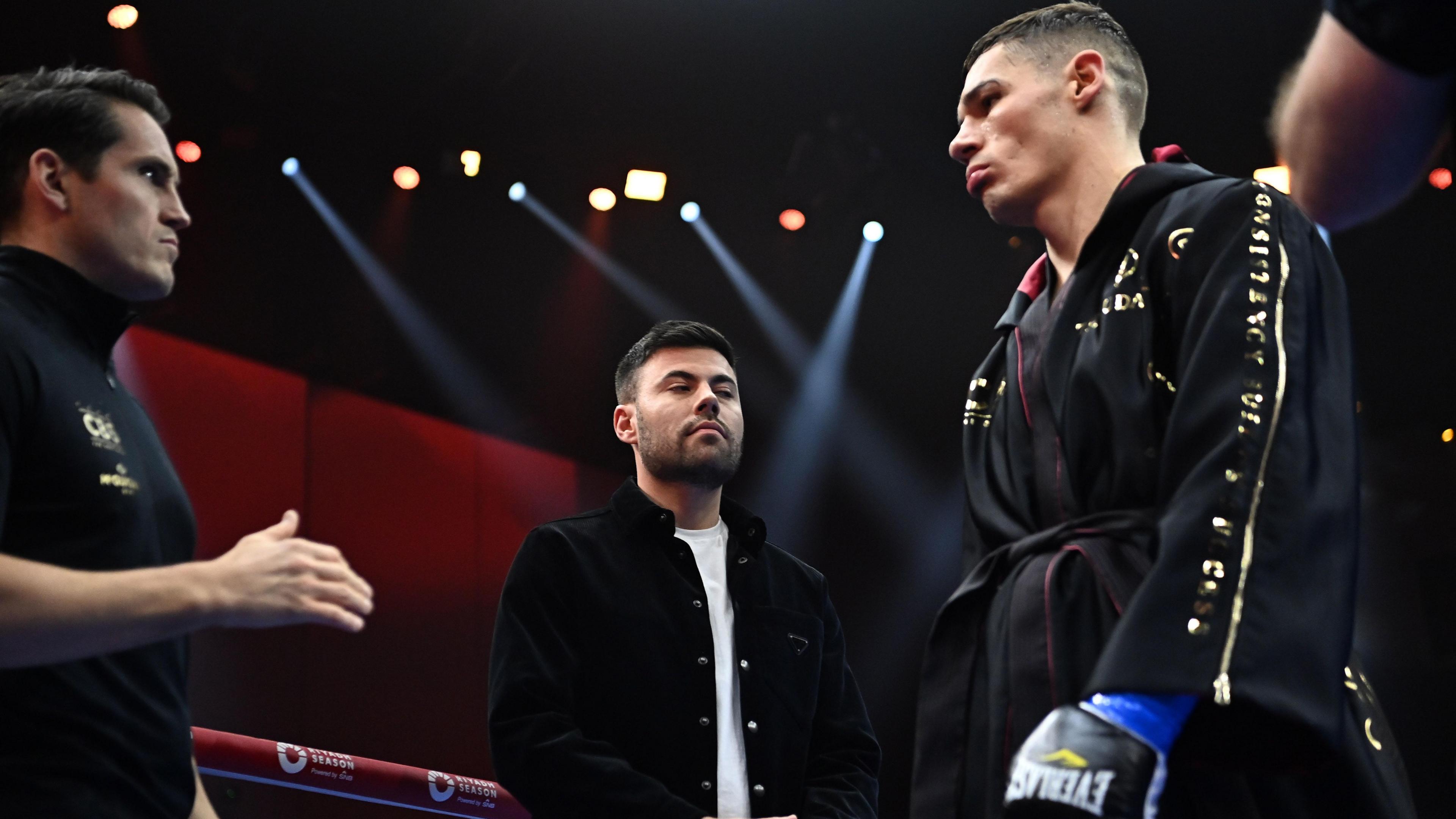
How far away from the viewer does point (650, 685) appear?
2.57m

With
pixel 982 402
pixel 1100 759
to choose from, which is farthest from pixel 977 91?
pixel 1100 759

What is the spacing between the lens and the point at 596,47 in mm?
5938

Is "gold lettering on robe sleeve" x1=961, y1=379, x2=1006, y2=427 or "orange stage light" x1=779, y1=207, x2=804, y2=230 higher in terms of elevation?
"orange stage light" x1=779, y1=207, x2=804, y2=230

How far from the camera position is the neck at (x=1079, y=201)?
1.81 meters

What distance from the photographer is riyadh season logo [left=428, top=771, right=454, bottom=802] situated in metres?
3.03

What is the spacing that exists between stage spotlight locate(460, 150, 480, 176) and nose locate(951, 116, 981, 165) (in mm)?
4861

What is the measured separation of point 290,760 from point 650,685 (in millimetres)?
907

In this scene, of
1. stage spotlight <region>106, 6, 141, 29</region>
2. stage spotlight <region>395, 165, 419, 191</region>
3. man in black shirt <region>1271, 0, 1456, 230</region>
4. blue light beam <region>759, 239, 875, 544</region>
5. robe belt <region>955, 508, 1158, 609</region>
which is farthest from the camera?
blue light beam <region>759, 239, 875, 544</region>

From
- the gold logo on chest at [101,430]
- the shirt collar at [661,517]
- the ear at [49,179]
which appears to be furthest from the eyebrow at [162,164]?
the shirt collar at [661,517]

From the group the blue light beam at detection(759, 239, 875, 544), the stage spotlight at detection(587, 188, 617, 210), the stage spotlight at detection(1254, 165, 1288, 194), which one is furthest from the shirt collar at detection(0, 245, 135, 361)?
the stage spotlight at detection(1254, 165, 1288, 194)

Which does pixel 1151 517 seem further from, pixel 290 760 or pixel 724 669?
pixel 290 760

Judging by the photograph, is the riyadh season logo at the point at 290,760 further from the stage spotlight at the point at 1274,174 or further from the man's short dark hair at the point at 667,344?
the stage spotlight at the point at 1274,174

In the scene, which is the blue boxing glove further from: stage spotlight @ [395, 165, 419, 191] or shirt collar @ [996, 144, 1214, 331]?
stage spotlight @ [395, 165, 419, 191]

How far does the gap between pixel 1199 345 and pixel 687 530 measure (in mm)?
1820
